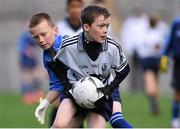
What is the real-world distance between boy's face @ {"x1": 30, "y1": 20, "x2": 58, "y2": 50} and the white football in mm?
736

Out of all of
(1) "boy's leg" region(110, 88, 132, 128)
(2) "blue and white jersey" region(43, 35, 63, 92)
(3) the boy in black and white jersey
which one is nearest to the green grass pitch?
(2) "blue and white jersey" region(43, 35, 63, 92)

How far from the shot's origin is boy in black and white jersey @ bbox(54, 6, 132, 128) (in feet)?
31.8

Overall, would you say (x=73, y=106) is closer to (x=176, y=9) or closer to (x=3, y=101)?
(x=3, y=101)

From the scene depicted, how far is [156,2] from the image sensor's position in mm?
26203

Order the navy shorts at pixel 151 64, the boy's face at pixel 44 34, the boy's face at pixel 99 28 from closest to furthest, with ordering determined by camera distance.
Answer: the boy's face at pixel 99 28
the boy's face at pixel 44 34
the navy shorts at pixel 151 64

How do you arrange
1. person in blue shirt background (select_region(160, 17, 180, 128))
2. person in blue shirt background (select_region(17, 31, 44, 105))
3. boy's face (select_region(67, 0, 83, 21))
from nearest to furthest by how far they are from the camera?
boy's face (select_region(67, 0, 83, 21)), person in blue shirt background (select_region(160, 17, 180, 128)), person in blue shirt background (select_region(17, 31, 44, 105))

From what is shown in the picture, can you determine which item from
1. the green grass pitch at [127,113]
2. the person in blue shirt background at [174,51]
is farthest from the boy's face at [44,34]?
the person in blue shirt background at [174,51]

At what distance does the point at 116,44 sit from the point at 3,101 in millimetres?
11610

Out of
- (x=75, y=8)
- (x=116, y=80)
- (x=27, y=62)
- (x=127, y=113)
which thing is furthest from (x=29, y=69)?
(x=116, y=80)

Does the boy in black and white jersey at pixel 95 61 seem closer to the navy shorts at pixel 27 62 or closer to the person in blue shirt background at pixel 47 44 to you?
the person in blue shirt background at pixel 47 44

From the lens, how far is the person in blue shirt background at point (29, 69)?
21641 mm

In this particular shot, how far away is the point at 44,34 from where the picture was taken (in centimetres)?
1026

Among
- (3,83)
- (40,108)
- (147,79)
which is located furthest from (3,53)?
(40,108)

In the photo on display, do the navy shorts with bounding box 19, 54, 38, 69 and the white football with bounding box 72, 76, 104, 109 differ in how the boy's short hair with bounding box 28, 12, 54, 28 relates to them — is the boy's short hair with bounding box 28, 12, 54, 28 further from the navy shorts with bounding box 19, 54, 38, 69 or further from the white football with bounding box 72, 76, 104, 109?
the navy shorts with bounding box 19, 54, 38, 69
